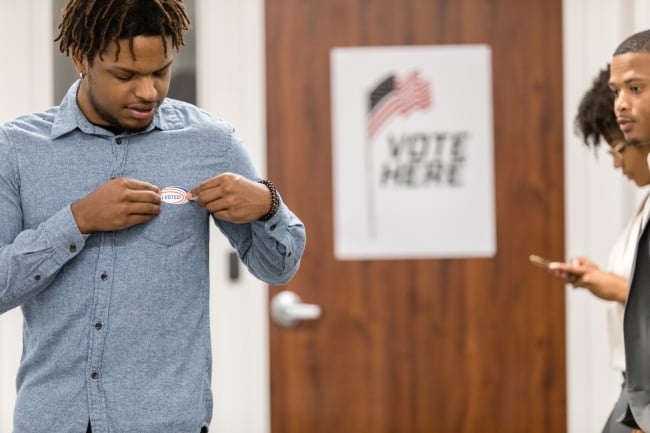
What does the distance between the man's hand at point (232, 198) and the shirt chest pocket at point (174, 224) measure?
0.14 ft

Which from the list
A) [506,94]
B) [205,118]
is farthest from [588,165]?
[205,118]

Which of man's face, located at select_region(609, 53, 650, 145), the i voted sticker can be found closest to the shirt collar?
the i voted sticker

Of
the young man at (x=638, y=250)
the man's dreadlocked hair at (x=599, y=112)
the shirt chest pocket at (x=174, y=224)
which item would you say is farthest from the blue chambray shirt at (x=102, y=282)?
the man's dreadlocked hair at (x=599, y=112)

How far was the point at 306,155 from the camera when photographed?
259 cm

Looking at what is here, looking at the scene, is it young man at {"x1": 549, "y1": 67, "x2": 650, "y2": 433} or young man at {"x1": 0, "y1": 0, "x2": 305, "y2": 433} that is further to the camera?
young man at {"x1": 549, "y1": 67, "x2": 650, "y2": 433}

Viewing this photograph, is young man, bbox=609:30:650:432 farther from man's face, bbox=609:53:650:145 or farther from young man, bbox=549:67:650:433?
young man, bbox=549:67:650:433

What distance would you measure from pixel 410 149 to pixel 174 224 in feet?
3.99

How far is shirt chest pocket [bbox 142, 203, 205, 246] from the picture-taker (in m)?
1.47

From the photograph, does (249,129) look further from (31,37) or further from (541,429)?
(541,429)

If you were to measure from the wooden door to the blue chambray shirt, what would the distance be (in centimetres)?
109

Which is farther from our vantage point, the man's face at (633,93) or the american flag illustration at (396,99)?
the american flag illustration at (396,99)

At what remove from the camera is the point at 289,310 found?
258cm

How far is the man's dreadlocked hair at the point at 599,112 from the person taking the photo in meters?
1.98

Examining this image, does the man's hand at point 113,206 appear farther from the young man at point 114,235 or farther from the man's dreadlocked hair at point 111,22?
the man's dreadlocked hair at point 111,22
